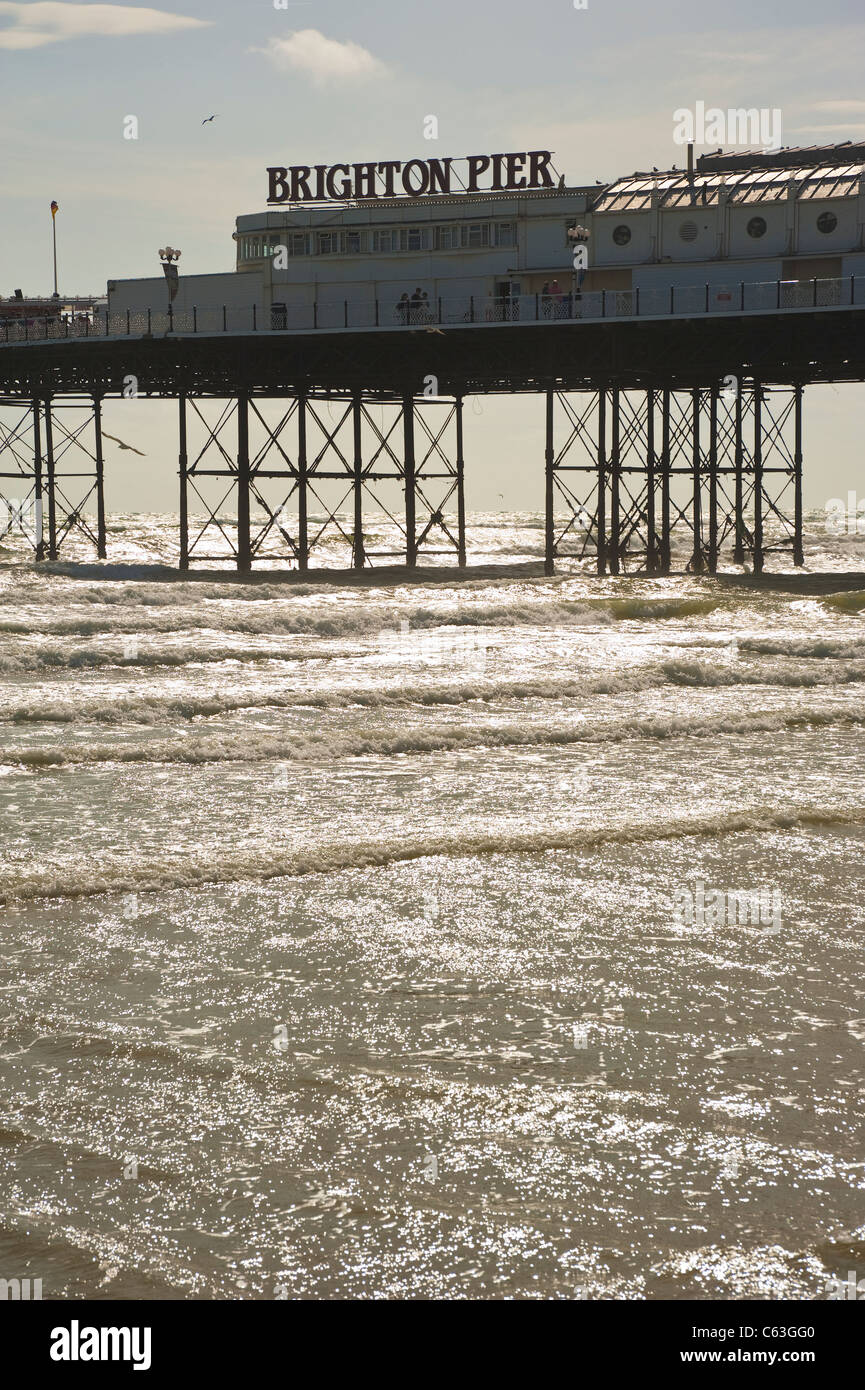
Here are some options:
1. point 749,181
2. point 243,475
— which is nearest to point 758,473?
point 749,181

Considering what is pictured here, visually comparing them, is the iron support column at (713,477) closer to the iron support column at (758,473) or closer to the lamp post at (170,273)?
the iron support column at (758,473)

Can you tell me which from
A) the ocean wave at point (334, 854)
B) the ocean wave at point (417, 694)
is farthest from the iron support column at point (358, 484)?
the ocean wave at point (334, 854)

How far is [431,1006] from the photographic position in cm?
738

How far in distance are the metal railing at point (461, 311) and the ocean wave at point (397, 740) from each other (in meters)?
21.9

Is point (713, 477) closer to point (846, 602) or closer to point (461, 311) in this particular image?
point (461, 311)

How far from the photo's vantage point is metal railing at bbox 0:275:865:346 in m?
37.4

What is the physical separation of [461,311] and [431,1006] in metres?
37.0

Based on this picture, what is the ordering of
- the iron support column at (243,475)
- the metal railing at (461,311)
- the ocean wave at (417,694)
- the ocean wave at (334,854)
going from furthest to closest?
the iron support column at (243,475), the metal railing at (461,311), the ocean wave at (417,694), the ocean wave at (334,854)

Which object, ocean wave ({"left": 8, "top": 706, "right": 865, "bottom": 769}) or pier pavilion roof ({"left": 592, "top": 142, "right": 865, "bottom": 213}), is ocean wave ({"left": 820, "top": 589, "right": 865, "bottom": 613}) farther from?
ocean wave ({"left": 8, "top": 706, "right": 865, "bottom": 769})

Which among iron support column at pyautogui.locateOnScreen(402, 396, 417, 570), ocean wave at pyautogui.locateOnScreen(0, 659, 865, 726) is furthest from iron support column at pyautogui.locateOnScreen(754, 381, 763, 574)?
ocean wave at pyautogui.locateOnScreen(0, 659, 865, 726)

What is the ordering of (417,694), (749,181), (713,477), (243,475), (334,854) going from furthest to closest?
(713,477) < (243,475) < (749,181) < (417,694) < (334,854)

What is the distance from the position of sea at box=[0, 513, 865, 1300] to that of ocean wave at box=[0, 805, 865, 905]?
39 mm

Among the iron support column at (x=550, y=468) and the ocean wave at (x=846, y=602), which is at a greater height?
the iron support column at (x=550, y=468)

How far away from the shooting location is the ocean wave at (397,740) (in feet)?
49.8
